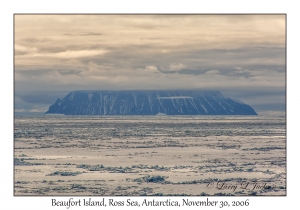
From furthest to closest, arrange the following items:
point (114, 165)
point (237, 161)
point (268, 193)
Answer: point (237, 161) < point (114, 165) < point (268, 193)

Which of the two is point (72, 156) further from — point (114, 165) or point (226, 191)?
point (226, 191)

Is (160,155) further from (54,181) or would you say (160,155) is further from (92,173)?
(54,181)

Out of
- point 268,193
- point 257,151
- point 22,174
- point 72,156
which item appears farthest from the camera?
point 257,151
